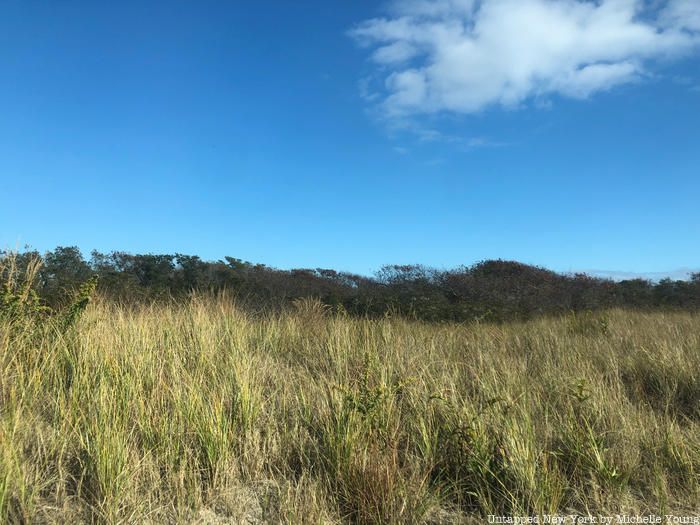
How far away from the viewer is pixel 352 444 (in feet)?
10.7

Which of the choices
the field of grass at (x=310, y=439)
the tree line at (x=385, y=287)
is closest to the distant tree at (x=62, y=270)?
the tree line at (x=385, y=287)

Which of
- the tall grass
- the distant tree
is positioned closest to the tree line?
the distant tree

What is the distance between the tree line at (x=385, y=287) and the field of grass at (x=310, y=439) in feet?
14.5

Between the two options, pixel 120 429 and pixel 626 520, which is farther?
pixel 120 429

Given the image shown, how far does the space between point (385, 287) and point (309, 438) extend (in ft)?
38.4

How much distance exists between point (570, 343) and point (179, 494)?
594 cm

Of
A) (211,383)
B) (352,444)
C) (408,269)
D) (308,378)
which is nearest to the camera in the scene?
(352,444)

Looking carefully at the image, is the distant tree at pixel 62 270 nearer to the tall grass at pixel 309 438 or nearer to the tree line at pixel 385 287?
the tree line at pixel 385 287

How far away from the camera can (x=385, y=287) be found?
598 inches

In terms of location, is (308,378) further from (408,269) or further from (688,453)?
(408,269)

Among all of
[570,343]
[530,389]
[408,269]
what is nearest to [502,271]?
[408,269]

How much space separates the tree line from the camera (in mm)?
10672

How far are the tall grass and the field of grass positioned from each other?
1 cm

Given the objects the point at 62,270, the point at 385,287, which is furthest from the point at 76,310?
the point at 385,287
